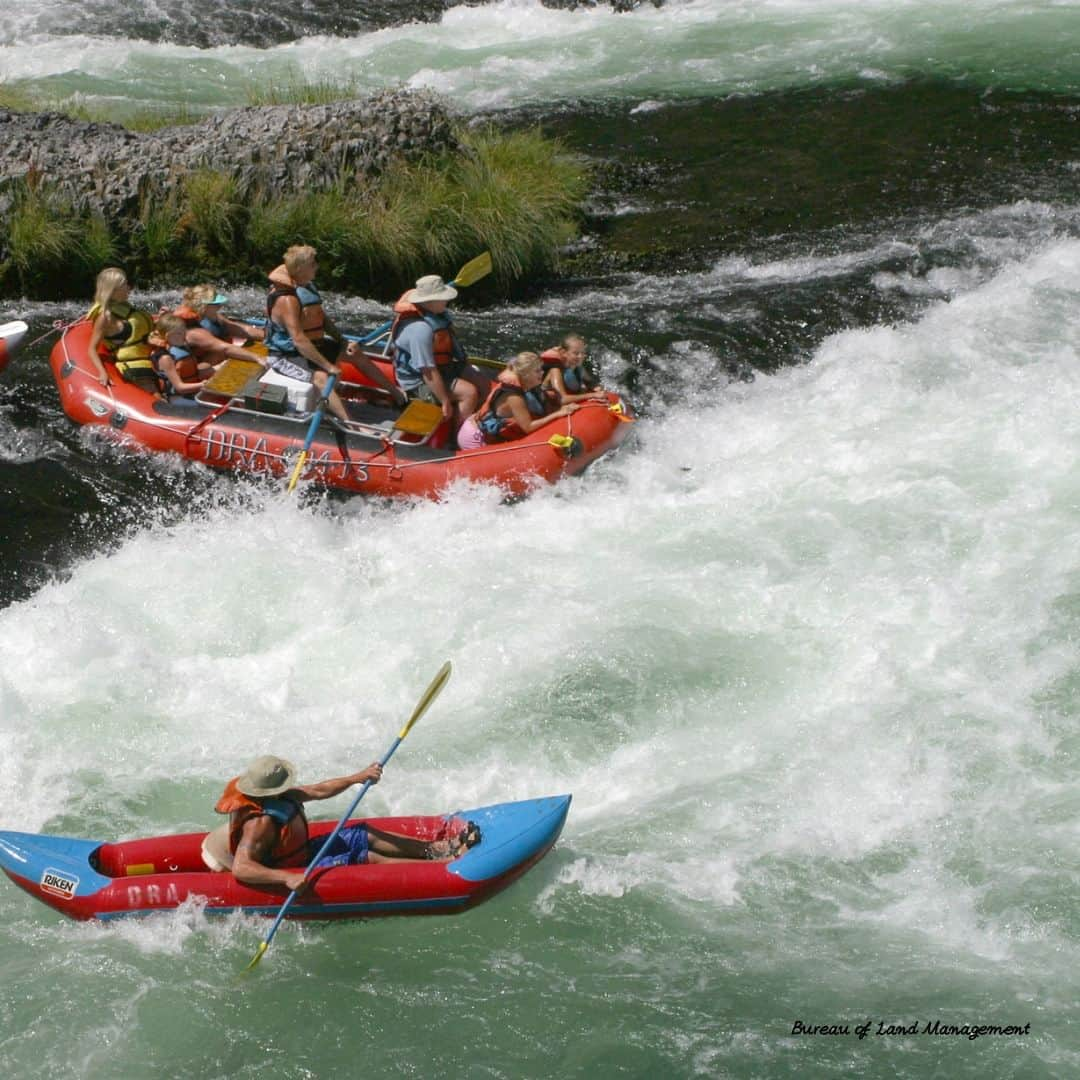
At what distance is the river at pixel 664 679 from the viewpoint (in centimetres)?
580

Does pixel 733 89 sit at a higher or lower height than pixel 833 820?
higher

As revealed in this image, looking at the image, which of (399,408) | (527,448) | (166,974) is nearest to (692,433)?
(527,448)

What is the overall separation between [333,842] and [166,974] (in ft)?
2.71

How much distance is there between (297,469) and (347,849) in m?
3.27

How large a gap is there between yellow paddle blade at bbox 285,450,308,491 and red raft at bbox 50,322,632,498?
66 millimetres

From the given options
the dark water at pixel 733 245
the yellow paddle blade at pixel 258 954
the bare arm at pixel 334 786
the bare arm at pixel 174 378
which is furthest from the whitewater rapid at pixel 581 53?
the yellow paddle blade at pixel 258 954

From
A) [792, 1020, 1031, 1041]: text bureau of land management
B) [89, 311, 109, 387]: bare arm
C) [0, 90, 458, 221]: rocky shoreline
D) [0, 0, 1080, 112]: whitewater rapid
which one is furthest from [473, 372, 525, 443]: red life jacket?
[0, 0, 1080, 112]: whitewater rapid

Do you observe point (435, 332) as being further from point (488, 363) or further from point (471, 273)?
point (471, 273)

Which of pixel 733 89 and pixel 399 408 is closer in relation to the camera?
pixel 399 408

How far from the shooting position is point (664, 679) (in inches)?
291

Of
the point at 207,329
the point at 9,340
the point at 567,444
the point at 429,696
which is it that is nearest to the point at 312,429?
the point at 207,329

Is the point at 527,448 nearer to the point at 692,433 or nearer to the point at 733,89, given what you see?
the point at 692,433

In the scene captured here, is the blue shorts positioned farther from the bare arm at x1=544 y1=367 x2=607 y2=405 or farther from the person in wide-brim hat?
the bare arm at x1=544 y1=367 x2=607 y2=405

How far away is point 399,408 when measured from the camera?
955 centimetres
